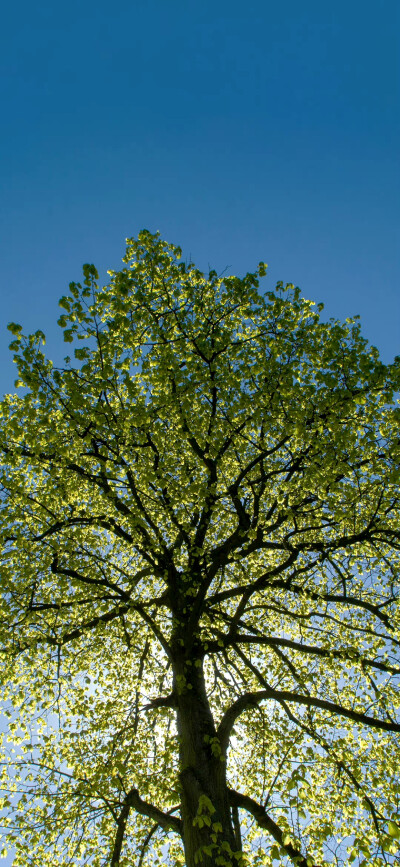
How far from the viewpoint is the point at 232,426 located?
9727mm

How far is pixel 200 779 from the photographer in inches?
282

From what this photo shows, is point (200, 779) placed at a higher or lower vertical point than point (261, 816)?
higher

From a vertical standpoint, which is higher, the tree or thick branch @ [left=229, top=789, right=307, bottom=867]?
the tree

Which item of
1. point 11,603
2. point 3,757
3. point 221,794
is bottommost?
point 221,794

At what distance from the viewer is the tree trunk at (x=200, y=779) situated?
6.13m

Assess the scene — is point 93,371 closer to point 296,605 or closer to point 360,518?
point 360,518

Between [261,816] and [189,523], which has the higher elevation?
[189,523]

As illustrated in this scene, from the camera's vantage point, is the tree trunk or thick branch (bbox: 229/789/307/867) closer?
the tree trunk

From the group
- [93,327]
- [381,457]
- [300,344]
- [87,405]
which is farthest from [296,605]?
[93,327]

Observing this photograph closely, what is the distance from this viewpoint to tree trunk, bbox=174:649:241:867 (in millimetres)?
6129

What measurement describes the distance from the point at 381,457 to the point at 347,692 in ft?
18.7

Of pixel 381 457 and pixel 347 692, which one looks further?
pixel 347 692

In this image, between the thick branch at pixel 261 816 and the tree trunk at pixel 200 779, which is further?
the thick branch at pixel 261 816

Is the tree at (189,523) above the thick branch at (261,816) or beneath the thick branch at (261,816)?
above
